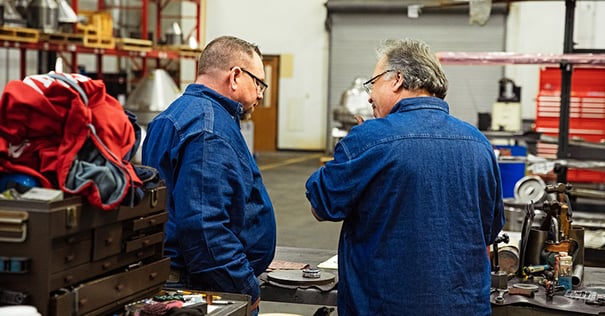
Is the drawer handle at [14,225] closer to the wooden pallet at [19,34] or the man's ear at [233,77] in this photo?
the man's ear at [233,77]

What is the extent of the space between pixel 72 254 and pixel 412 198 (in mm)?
1059

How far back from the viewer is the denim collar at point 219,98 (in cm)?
294

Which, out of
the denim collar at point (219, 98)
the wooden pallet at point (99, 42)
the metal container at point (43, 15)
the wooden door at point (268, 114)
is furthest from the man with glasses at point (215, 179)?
the wooden door at point (268, 114)

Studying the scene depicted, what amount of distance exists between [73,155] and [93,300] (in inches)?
13.6

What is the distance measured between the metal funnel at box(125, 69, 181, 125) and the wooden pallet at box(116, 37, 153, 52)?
2.26 feet

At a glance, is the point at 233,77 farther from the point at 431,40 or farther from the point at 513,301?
the point at 431,40

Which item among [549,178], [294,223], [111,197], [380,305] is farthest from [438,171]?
[549,178]

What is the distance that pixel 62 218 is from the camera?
1850 mm

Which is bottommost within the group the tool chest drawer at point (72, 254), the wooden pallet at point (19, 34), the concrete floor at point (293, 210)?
the concrete floor at point (293, 210)

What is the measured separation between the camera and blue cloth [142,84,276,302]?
2.69 meters

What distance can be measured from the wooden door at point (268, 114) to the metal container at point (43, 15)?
8.31 m

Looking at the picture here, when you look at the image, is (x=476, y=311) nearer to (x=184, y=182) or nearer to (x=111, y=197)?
(x=184, y=182)

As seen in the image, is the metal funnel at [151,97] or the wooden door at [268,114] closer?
the metal funnel at [151,97]

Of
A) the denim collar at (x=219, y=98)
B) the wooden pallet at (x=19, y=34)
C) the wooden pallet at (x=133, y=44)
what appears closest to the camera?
the denim collar at (x=219, y=98)
